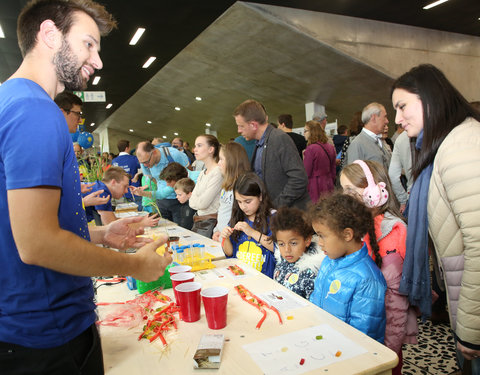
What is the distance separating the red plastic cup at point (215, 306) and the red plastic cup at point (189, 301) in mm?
68

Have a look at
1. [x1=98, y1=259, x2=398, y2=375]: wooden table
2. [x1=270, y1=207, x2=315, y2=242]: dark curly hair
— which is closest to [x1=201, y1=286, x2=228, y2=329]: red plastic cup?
[x1=98, y1=259, x2=398, y2=375]: wooden table

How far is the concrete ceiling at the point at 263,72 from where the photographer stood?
6.91m

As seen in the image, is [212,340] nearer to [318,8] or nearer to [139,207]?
[139,207]

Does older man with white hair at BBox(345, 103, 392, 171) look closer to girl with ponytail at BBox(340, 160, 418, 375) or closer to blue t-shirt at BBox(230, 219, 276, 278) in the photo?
girl with ponytail at BBox(340, 160, 418, 375)

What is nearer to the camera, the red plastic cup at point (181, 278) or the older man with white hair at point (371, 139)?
the red plastic cup at point (181, 278)

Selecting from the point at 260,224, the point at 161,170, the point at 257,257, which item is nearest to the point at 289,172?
the point at 260,224

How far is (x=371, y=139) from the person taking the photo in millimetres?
2986

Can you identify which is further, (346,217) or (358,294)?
(346,217)

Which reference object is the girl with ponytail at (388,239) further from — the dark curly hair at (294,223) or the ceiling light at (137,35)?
the ceiling light at (137,35)

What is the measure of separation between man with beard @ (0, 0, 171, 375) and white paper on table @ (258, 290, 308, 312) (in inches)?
23.5

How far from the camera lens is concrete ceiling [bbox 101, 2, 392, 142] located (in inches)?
272

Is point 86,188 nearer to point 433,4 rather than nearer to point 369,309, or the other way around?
point 369,309

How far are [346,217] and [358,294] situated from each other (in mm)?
343

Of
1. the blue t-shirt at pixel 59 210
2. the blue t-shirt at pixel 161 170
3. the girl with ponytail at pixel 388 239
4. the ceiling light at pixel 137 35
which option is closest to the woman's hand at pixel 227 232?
the girl with ponytail at pixel 388 239
